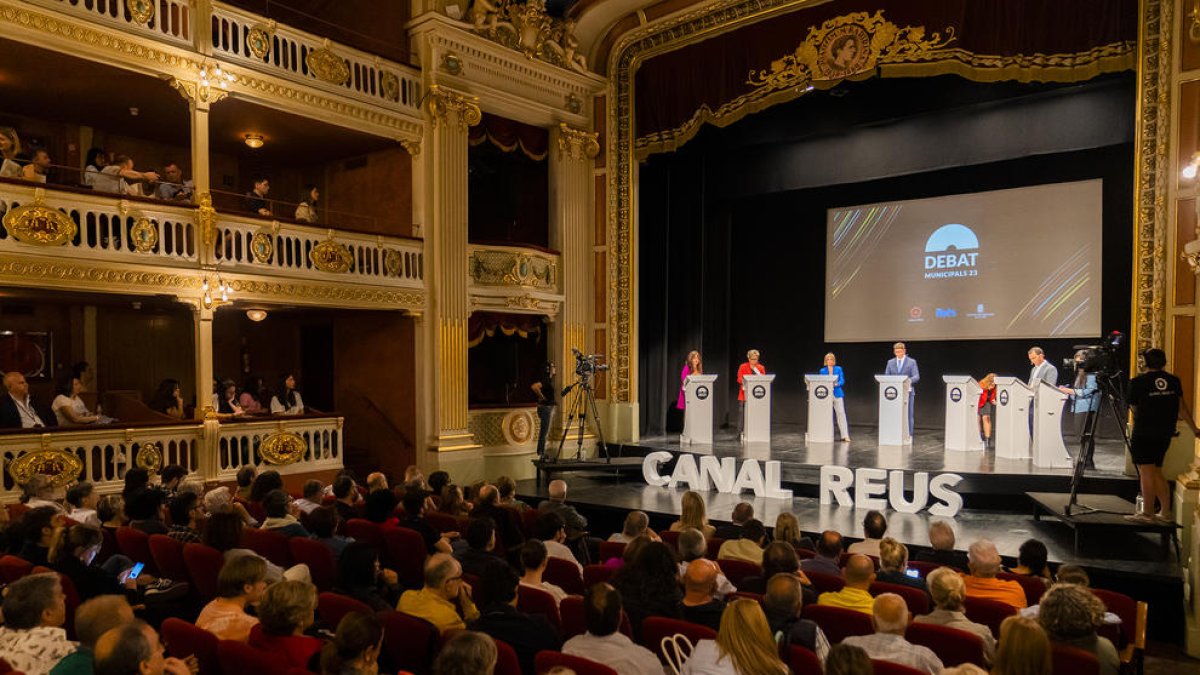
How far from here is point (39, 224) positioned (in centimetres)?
691

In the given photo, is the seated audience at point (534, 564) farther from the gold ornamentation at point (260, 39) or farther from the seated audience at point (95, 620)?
the gold ornamentation at point (260, 39)

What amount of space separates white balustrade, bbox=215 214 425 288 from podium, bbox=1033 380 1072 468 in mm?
7323

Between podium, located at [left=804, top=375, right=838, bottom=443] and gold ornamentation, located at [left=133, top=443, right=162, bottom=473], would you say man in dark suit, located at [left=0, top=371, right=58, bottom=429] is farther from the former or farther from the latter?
podium, located at [left=804, top=375, right=838, bottom=443]

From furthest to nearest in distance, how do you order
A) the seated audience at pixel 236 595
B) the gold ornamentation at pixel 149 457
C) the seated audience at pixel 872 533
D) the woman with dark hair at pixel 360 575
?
the gold ornamentation at pixel 149 457 < the seated audience at pixel 872 533 < the woman with dark hair at pixel 360 575 < the seated audience at pixel 236 595

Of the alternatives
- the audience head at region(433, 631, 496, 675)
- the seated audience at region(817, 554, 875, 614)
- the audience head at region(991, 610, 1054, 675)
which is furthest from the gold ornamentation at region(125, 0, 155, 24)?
the audience head at region(991, 610, 1054, 675)

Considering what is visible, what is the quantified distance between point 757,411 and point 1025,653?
25.9 ft

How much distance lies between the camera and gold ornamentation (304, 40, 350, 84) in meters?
9.12

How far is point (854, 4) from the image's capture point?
9383 millimetres

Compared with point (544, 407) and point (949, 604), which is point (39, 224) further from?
point (949, 604)

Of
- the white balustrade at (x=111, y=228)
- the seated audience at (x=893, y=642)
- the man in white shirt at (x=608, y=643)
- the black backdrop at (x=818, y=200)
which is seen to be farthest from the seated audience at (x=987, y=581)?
the white balustrade at (x=111, y=228)

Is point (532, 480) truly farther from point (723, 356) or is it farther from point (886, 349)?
point (886, 349)

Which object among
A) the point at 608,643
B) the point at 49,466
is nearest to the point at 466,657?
the point at 608,643

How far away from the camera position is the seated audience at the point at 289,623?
2675mm

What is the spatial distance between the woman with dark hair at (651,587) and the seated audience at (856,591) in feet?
2.34
